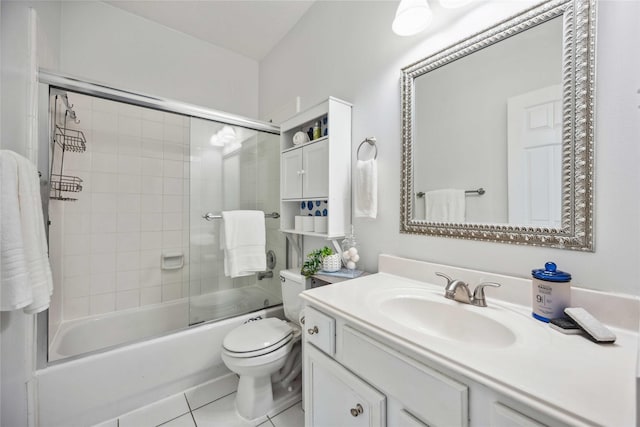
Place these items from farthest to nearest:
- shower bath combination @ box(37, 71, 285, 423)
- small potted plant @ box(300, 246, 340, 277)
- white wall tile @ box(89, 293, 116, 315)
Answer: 1. white wall tile @ box(89, 293, 116, 315)
2. shower bath combination @ box(37, 71, 285, 423)
3. small potted plant @ box(300, 246, 340, 277)

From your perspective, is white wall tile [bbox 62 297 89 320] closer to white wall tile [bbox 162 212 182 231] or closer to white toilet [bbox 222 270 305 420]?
white wall tile [bbox 162 212 182 231]

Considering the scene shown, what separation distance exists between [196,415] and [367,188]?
162 cm

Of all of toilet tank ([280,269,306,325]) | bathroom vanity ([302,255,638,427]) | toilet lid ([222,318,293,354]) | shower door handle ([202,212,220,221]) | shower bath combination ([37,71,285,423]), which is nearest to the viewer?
bathroom vanity ([302,255,638,427])

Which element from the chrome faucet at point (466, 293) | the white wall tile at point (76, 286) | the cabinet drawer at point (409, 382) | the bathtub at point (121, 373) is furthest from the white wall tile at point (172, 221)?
the chrome faucet at point (466, 293)

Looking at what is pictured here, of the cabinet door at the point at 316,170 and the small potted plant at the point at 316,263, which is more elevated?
the cabinet door at the point at 316,170

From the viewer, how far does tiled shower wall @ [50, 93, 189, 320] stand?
6.12 feet

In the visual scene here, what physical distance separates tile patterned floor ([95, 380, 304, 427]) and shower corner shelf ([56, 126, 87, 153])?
1.74 metres

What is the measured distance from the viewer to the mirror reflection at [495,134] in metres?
Result: 0.86

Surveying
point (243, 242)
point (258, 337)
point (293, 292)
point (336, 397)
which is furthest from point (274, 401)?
point (243, 242)

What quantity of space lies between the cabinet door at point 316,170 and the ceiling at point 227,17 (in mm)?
1229

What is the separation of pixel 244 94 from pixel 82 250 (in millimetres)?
1987

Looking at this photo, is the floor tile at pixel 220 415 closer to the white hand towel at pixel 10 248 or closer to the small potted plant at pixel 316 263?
the small potted plant at pixel 316 263

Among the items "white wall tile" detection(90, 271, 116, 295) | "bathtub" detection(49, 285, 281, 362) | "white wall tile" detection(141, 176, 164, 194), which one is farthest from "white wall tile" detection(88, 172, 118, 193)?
"bathtub" detection(49, 285, 281, 362)

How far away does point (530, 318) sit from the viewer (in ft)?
2.58
